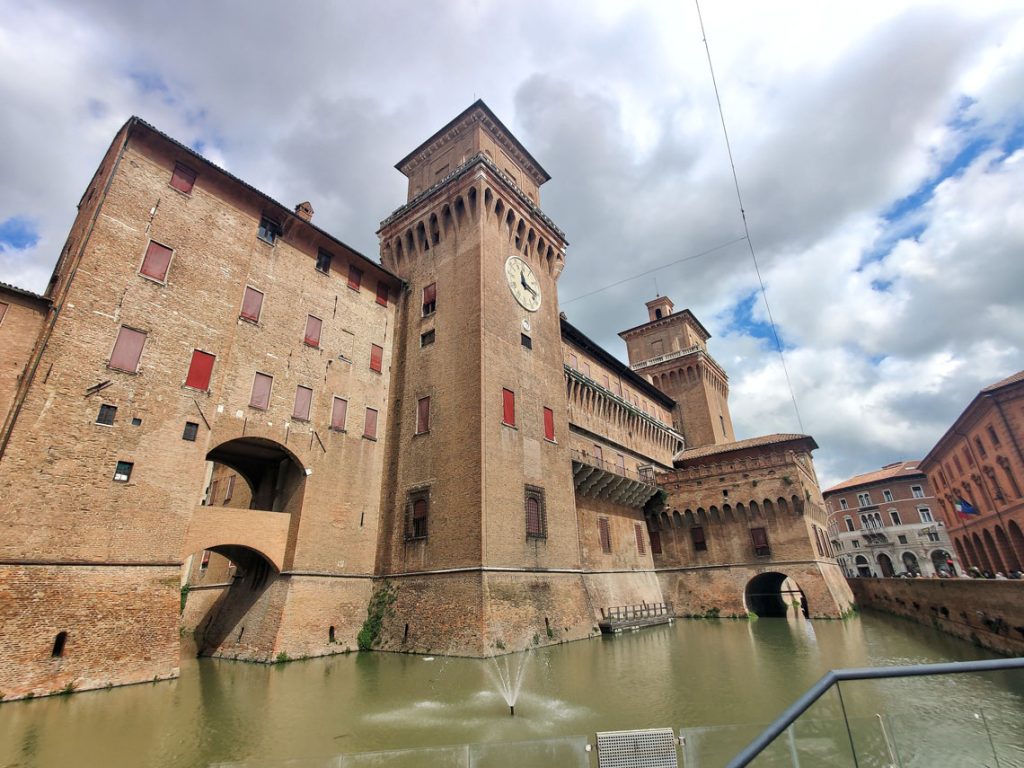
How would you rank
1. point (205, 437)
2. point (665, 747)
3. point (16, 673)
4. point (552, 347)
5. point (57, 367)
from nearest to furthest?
point (665, 747), point (16, 673), point (57, 367), point (205, 437), point (552, 347)

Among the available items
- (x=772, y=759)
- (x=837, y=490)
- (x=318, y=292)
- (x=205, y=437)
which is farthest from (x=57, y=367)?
(x=837, y=490)

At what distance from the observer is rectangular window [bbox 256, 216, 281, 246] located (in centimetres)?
2086

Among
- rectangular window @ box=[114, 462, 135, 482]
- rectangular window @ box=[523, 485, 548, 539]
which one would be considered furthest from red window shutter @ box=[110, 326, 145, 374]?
rectangular window @ box=[523, 485, 548, 539]

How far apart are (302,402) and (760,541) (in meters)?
26.2

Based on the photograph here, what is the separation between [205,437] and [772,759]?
56.6 feet

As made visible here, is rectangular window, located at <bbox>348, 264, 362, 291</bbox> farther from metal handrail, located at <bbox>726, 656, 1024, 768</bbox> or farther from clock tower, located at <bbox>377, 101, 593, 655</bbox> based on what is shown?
metal handrail, located at <bbox>726, 656, 1024, 768</bbox>

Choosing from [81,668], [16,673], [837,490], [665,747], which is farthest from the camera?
[837,490]

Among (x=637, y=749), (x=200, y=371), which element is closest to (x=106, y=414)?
(x=200, y=371)

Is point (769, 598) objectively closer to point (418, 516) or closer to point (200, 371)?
point (418, 516)

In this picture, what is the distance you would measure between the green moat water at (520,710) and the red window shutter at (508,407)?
8865 mm

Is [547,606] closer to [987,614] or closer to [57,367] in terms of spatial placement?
[987,614]

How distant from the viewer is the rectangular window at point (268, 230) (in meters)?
20.9

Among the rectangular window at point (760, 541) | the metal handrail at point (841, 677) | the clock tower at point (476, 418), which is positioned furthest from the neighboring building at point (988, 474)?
the metal handrail at point (841, 677)

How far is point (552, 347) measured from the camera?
27156mm
